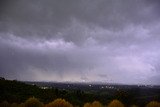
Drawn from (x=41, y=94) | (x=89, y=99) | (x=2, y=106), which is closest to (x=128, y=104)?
(x=89, y=99)

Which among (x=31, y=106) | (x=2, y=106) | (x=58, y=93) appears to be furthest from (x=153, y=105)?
(x=58, y=93)

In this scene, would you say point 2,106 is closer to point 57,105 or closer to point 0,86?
point 57,105

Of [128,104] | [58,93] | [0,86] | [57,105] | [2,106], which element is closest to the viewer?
[2,106]

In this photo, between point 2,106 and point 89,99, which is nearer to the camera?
point 2,106

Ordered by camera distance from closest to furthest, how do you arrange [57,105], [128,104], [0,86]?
[57,105] → [128,104] → [0,86]

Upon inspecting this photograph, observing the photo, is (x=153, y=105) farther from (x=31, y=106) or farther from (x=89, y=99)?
(x=89, y=99)

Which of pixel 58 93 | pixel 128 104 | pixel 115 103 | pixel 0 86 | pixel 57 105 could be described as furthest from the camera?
pixel 58 93

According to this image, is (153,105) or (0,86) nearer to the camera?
(153,105)

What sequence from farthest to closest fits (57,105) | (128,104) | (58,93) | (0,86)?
(58,93) → (0,86) → (128,104) → (57,105)
